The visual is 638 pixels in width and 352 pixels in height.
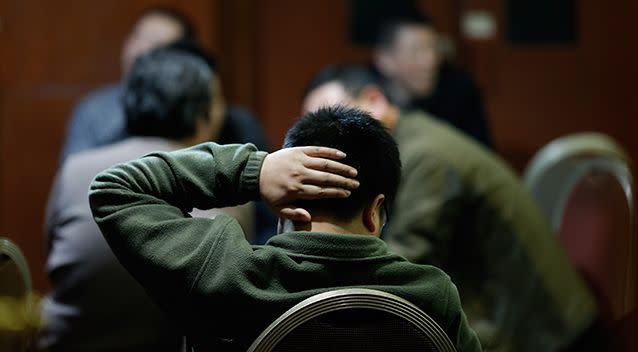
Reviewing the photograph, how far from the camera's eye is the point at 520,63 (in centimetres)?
452

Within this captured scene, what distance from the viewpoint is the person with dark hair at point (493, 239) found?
2.31m

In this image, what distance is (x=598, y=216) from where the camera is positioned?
2.37m

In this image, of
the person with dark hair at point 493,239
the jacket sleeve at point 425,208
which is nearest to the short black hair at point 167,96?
the person with dark hair at point 493,239

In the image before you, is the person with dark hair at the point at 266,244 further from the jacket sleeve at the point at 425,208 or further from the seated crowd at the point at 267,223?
the jacket sleeve at the point at 425,208

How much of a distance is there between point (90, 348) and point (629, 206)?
1.21m

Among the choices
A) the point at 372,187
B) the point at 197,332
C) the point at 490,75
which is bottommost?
the point at 490,75

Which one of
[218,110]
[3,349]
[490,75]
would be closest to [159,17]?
[218,110]

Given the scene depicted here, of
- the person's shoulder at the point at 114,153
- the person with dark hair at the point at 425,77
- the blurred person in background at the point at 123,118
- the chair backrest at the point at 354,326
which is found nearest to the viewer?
the chair backrest at the point at 354,326

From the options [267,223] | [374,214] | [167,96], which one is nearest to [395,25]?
[267,223]

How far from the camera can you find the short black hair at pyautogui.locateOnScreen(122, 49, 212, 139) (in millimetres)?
1982

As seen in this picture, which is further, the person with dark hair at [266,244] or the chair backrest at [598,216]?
the chair backrest at [598,216]

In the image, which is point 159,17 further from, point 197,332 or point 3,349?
point 197,332

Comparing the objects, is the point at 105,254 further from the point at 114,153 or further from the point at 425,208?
the point at 425,208

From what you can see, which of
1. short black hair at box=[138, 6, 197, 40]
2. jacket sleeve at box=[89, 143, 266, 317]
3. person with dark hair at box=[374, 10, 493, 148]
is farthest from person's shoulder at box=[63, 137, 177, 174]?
person with dark hair at box=[374, 10, 493, 148]
